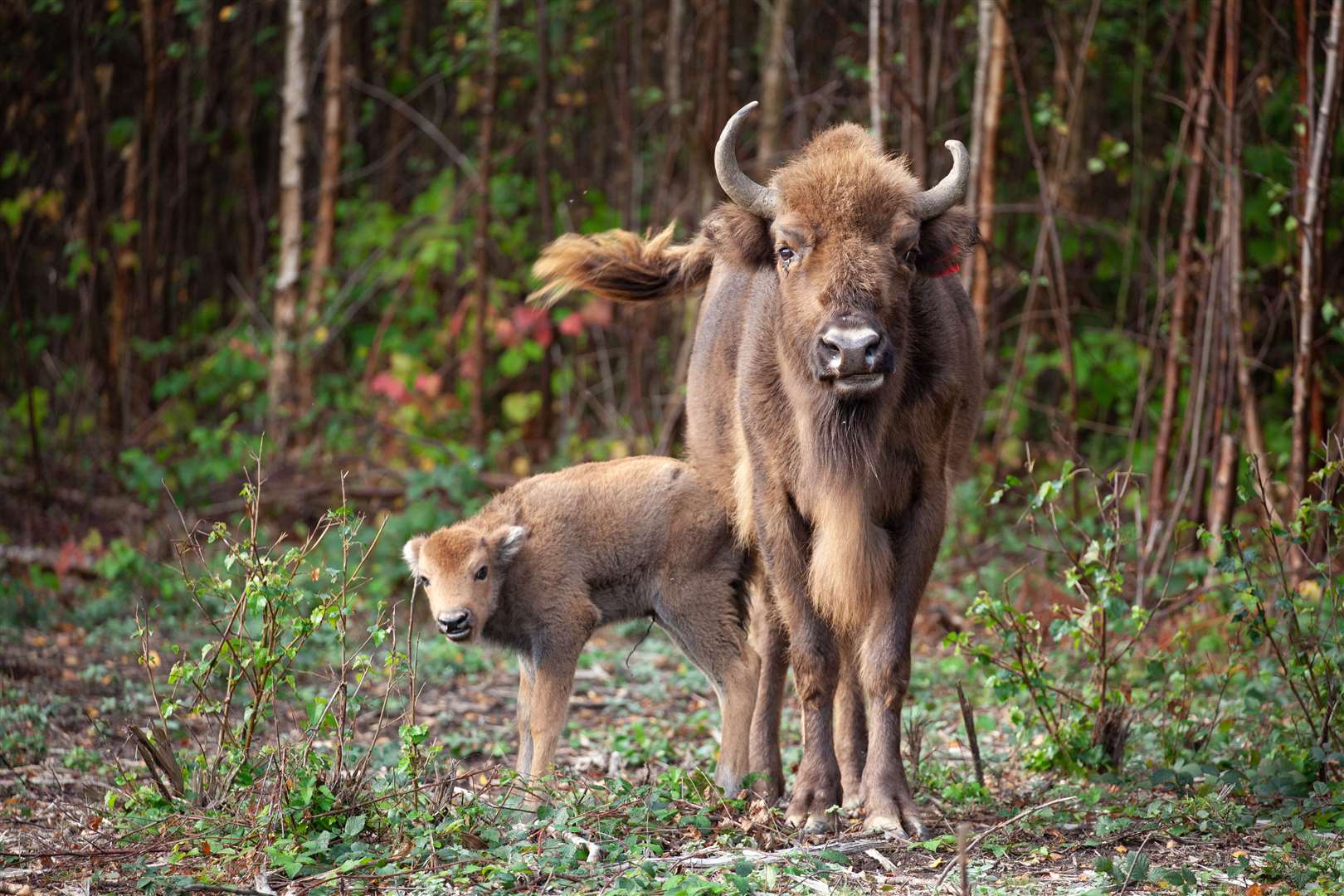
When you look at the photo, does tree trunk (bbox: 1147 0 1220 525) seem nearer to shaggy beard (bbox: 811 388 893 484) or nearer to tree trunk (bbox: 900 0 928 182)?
tree trunk (bbox: 900 0 928 182)

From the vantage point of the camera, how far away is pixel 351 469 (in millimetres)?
12086

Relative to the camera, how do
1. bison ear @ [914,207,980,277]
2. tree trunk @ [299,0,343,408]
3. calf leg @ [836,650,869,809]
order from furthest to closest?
tree trunk @ [299,0,343,408] → calf leg @ [836,650,869,809] → bison ear @ [914,207,980,277]

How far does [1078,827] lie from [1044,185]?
5562 mm

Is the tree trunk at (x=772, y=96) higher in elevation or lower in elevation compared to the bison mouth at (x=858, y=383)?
higher

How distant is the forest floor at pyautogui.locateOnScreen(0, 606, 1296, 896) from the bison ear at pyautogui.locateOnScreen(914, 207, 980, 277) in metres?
2.07

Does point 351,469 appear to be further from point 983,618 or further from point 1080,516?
point 983,618

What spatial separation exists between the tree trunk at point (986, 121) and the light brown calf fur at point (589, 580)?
4062 millimetres

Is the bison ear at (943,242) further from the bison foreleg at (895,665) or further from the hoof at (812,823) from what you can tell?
the hoof at (812,823)

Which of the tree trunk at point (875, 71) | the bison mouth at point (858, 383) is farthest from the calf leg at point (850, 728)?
the tree trunk at point (875, 71)

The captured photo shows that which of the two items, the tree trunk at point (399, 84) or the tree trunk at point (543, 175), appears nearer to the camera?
the tree trunk at point (543, 175)

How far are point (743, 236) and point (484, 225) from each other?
8.03 metres

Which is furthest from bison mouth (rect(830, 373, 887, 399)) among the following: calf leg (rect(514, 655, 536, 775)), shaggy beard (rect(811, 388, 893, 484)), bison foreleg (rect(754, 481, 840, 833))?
calf leg (rect(514, 655, 536, 775))

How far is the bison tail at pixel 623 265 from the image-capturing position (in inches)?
301

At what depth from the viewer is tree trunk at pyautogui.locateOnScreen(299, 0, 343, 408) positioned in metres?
13.8
